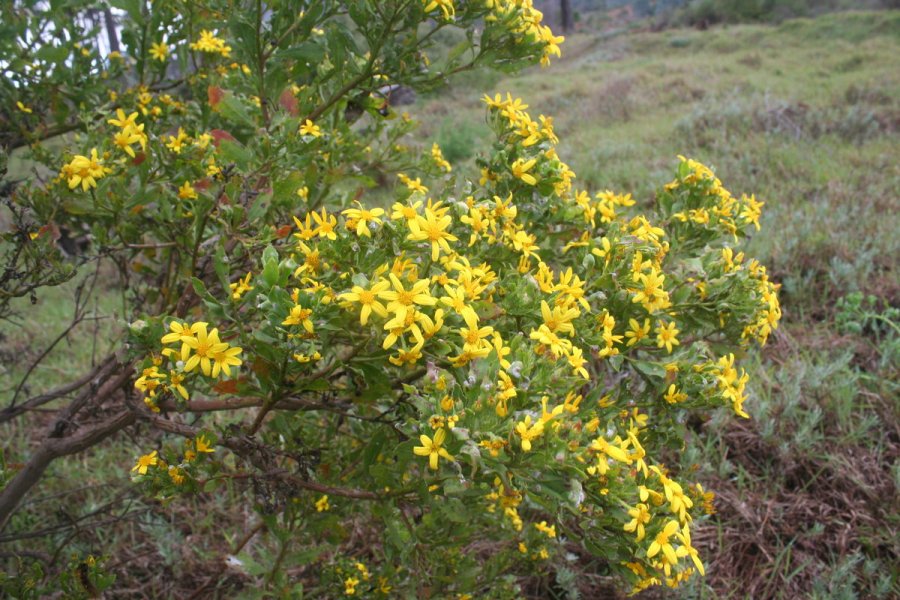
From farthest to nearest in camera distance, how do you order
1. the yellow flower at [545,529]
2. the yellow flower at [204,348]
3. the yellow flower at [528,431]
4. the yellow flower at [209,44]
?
the yellow flower at [209,44], the yellow flower at [545,529], the yellow flower at [204,348], the yellow flower at [528,431]

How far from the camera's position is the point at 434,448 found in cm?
104

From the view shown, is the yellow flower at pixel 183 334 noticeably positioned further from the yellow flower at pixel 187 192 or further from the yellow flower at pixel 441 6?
the yellow flower at pixel 441 6

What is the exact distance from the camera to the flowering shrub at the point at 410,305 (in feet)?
3.50

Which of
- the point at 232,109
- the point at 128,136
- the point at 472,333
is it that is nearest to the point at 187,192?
the point at 128,136

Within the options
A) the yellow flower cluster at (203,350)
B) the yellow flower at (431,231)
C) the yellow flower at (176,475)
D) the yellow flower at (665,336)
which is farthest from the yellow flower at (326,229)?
the yellow flower at (665,336)

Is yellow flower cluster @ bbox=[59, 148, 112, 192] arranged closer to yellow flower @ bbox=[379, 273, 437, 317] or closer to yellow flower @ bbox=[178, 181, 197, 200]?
yellow flower @ bbox=[178, 181, 197, 200]

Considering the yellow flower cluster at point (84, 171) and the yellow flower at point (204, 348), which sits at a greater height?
the yellow flower cluster at point (84, 171)

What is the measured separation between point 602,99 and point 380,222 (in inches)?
363

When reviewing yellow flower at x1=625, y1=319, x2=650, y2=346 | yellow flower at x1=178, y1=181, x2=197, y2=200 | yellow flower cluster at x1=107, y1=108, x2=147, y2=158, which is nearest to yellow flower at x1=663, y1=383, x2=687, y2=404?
yellow flower at x1=625, y1=319, x2=650, y2=346

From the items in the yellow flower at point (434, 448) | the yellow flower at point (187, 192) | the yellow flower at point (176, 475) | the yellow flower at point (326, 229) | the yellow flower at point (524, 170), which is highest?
the yellow flower at point (187, 192)

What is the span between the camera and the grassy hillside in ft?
7.36

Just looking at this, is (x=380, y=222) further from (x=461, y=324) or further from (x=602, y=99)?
(x=602, y=99)

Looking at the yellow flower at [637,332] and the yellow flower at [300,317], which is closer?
the yellow flower at [300,317]

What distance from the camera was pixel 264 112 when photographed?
5.55 feet
